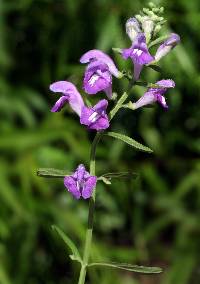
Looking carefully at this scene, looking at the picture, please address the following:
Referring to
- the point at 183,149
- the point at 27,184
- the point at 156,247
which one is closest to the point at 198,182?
the point at 183,149

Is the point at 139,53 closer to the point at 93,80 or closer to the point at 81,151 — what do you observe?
the point at 93,80

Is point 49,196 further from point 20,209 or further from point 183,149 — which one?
point 183,149

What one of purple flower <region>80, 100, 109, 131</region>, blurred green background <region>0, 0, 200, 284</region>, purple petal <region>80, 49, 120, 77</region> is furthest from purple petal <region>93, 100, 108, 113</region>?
blurred green background <region>0, 0, 200, 284</region>

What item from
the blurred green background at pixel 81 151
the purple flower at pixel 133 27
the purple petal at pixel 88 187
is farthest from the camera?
the blurred green background at pixel 81 151

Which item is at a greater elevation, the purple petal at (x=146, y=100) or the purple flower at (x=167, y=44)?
the purple flower at (x=167, y=44)

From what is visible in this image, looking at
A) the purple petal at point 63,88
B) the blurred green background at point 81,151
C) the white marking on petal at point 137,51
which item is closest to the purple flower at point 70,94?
the purple petal at point 63,88

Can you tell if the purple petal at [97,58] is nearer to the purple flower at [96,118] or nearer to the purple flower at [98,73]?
the purple flower at [98,73]

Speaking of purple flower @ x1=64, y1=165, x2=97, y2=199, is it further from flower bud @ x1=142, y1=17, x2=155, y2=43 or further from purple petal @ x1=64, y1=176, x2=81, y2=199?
flower bud @ x1=142, y1=17, x2=155, y2=43
